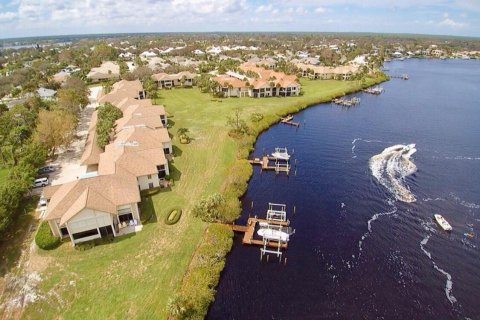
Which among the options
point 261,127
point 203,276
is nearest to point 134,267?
point 203,276

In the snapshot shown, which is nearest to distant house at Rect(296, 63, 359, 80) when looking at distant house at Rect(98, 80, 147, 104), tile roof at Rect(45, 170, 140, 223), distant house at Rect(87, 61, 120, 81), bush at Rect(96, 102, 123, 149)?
distant house at Rect(98, 80, 147, 104)

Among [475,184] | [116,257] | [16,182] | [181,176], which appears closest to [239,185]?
[181,176]

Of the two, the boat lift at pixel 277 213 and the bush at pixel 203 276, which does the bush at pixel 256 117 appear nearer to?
the boat lift at pixel 277 213

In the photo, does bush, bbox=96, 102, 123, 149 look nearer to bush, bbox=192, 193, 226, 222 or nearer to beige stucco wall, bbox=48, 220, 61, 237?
beige stucco wall, bbox=48, 220, 61, 237

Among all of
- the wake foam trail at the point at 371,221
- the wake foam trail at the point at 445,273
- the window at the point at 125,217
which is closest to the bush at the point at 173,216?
the window at the point at 125,217

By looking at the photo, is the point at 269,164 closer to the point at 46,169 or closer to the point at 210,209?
the point at 210,209

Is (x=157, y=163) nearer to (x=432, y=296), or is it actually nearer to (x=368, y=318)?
(x=368, y=318)
